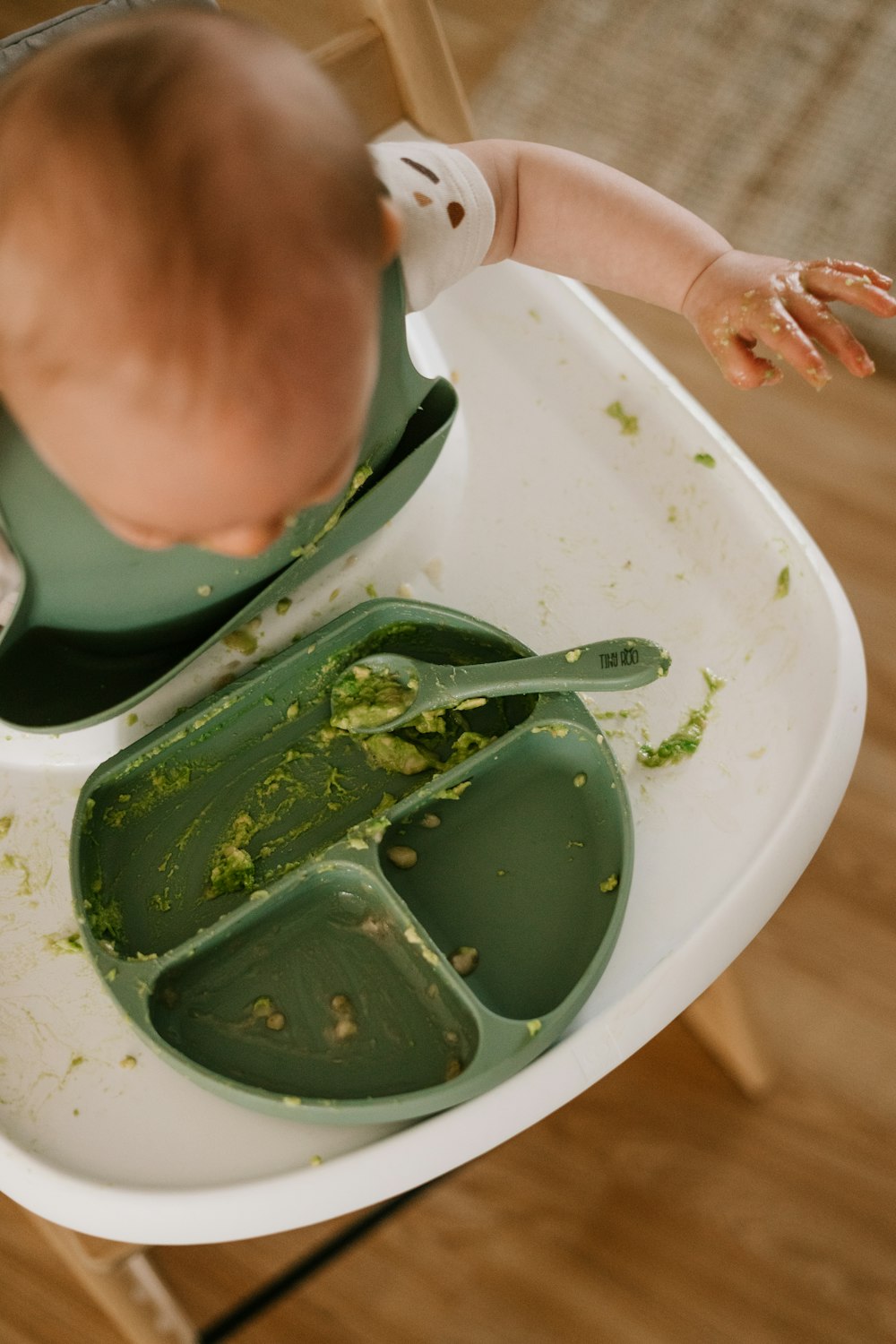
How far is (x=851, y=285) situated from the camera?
0.61 m

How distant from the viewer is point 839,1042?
3.74 ft

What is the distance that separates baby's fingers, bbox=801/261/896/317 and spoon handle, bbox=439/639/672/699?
0.75 ft

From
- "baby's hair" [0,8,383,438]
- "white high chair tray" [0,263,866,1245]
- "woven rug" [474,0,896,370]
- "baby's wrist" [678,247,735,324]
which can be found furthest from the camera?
"woven rug" [474,0,896,370]

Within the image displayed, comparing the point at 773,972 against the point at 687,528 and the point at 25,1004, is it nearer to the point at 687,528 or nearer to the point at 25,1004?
the point at 687,528

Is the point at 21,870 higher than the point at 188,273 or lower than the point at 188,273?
lower

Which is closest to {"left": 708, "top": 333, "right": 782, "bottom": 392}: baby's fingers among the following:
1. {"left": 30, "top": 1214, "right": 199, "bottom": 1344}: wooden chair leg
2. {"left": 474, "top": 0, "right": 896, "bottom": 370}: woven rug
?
{"left": 30, "top": 1214, "right": 199, "bottom": 1344}: wooden chair leg

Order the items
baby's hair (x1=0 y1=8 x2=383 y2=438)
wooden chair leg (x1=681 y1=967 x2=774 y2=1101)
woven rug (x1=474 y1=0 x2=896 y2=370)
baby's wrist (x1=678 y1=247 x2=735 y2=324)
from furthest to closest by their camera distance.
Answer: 1. woven rug (x1=474 y1=0 x2=896 y2=370)
2. wooden chair leg (x1=681 y1=967 x2=774 y2=1101)
3. baby's wrist (x1=678 y1=247 x2=735 y2=324)
4. baby's hair (x1=0 y1=8 x2=383 y2=438)

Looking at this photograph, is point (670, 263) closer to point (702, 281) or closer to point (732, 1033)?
point (702, 281)

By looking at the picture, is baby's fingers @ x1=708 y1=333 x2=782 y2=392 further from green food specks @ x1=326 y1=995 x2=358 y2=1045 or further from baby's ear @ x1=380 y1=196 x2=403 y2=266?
green food specks @ x1=326 y1=995 x2=358 y2=1045

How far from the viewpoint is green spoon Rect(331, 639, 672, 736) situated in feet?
1.94

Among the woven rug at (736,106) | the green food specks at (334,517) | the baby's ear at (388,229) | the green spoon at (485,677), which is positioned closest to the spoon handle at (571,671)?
the green spoon at (485,677)

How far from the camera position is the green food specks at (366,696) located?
0.60m

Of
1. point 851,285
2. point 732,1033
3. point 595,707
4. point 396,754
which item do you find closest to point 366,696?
point 396,754

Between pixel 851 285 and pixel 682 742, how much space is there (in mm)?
278
